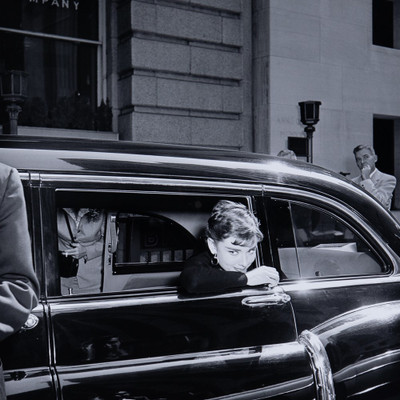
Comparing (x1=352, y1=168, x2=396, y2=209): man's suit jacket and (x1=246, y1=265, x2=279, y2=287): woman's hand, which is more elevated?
(x1=352, y1=168, x2=396, y2=209): man's suit jacket

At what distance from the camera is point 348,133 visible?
1253 centimetres

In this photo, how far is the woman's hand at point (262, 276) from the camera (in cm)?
220

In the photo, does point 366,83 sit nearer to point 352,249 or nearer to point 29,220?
point 352,249

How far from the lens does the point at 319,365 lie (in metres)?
2.18

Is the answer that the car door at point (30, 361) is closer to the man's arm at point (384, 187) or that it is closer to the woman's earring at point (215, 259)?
the woman's earring at point (215, 259)

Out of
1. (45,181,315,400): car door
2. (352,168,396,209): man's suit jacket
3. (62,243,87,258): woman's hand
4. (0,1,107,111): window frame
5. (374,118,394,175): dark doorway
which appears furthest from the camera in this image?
(374,118,394,175): dark doorway

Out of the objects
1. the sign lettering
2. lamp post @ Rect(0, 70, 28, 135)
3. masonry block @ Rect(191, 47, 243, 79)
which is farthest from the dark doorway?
lamp post @ Rect(0, 70, 28, 135)

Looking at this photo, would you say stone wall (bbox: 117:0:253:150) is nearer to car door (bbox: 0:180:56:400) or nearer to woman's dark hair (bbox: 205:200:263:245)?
woman's dark hair (bbox: 205:200:263:245)

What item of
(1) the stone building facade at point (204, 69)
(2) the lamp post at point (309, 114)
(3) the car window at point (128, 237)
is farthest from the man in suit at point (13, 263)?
(2) the lamp post at point (309, 114)

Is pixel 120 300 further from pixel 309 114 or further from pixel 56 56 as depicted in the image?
pixel 309 114

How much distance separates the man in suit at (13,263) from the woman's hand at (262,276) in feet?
2.81

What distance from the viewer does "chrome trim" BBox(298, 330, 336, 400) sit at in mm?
2154

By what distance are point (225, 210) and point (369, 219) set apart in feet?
2.12

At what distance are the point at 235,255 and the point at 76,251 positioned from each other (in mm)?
625
